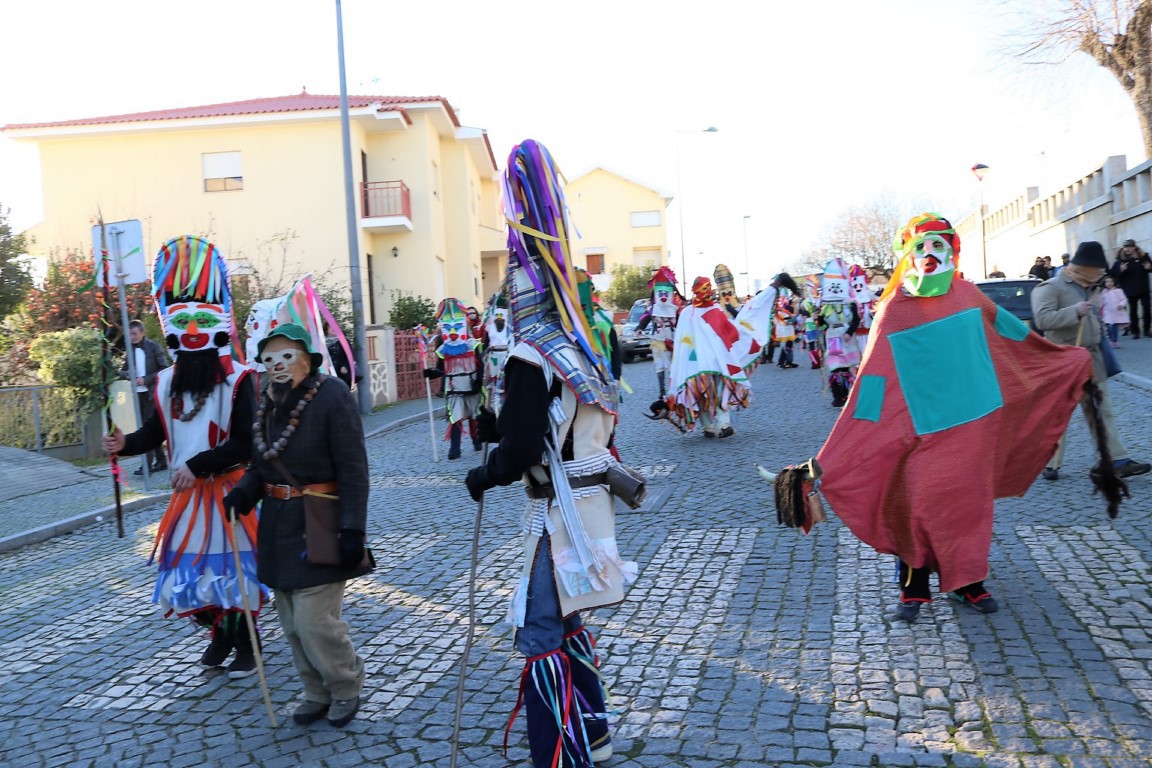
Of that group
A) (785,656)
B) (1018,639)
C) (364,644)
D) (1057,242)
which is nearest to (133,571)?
(364,644)

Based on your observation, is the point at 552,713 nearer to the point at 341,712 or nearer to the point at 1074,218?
the point at 341,712

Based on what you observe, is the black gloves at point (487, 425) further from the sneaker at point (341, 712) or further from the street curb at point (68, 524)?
the street curb at point (68, 524)

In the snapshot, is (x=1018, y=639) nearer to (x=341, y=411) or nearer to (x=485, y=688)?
(x=485, y=688)

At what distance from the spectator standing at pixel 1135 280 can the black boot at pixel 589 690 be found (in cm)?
1901

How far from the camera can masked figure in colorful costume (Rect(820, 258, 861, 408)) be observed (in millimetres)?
14891

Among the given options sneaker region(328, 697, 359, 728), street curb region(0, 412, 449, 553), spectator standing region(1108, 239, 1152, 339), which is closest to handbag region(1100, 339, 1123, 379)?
sneaker region(328, 697, 359, 728)

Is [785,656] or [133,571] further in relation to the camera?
[133,571]

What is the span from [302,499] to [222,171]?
27.1 meters

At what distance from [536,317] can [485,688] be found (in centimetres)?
192

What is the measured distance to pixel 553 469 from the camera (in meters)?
3.67

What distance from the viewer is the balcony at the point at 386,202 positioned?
2989 centimetres

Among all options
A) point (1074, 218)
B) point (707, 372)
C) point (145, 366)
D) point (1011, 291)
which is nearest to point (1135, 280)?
point (1011, 291)

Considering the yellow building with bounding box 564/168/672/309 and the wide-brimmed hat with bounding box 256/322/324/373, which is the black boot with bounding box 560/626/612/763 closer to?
the wide-brimmed hat with bounding box 256/322/324/373

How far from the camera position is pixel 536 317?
147 inches
